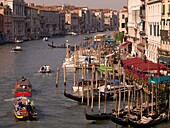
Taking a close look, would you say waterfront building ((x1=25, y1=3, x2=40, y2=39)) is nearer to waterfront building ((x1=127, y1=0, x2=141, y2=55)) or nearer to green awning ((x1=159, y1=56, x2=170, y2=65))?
waterfront building ((x1=127, y1=0, x2=141, y2=55))

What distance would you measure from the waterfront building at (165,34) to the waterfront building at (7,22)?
96.1 feet

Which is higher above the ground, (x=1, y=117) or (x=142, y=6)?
(x=142, y=6)

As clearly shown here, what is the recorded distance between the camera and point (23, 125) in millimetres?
10625

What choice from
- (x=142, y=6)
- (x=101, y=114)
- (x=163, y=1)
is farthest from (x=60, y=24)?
(x=101, y=114)

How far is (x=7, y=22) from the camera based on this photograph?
45.8 metres

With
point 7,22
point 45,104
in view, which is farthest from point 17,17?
point 45,104

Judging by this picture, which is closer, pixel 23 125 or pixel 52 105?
pixel 23 125

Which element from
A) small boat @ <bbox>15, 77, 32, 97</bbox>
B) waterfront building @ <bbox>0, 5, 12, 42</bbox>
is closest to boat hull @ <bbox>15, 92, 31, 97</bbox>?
small boat @ <bbox>15, 77, 32, 97</bbox>

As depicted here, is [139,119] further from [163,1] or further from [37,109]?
[163,1]

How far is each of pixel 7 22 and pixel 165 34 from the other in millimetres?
32462

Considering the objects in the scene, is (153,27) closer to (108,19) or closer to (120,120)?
(120,120)

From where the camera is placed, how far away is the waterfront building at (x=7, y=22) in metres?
44.2

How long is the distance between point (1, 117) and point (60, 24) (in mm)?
55131

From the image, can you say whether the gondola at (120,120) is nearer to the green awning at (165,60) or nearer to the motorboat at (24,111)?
the motorboat at (24,111)
